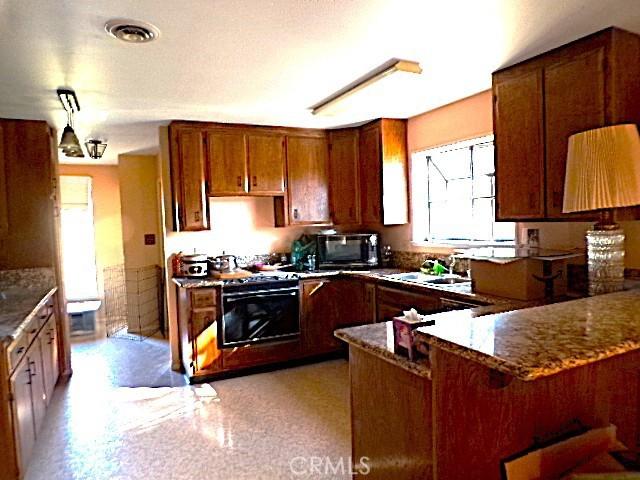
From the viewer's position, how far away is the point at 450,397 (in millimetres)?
1351

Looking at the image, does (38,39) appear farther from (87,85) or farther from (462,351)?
(462,351)

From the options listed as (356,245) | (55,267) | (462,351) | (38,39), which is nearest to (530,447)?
(462,351)

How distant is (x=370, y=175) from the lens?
14.0 feet

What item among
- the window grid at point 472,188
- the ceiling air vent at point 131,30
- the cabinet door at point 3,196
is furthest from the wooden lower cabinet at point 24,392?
the window grid at point 472,188

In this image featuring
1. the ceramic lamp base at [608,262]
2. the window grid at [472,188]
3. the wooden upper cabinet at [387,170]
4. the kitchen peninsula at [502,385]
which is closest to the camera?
the kitchen peninsula at [502,385]

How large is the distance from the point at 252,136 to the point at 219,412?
94.5 inches

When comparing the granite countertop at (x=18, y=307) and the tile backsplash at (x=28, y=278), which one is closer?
the granite countertop at (x=18, y=307)

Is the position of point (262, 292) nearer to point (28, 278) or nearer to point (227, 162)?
point (227, 162)

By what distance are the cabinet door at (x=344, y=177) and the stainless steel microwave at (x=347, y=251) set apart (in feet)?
0.73

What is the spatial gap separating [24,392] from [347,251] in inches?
109

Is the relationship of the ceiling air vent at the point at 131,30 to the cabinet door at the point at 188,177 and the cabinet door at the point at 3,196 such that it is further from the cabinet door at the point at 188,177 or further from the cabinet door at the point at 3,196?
the cabinet door at the point at 3,196

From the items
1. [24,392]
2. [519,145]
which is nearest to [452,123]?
[519,145]

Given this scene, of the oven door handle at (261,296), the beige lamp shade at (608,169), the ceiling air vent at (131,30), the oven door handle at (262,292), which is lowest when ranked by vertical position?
the oven door handle at (261,296)

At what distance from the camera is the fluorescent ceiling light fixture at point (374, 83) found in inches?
102
